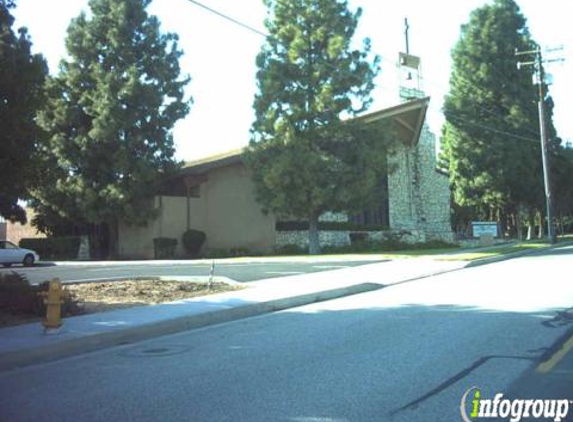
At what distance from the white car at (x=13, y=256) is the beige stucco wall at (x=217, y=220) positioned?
5429 millimetres

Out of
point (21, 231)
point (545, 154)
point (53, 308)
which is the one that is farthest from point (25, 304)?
point (545, 154)

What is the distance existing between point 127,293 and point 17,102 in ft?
18.0

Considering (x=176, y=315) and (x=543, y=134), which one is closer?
(x=176, y=315)

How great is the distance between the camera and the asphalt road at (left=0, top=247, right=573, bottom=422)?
5.59 m

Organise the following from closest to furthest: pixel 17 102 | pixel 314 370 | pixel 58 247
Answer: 1. pixel 314 370
2. pixel 17 102
3. pixel 58 247

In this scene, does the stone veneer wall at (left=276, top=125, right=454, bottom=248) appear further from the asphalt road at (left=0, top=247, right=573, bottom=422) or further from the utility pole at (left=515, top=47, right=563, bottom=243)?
the asphalt road at (left=0, top=247, right=573, bottom=422)

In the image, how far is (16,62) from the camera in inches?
442

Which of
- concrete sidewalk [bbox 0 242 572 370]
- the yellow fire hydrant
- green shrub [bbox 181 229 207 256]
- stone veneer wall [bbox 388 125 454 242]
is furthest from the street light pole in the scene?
the yellow fire hydrant

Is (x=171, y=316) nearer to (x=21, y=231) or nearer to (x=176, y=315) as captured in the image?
(x=176, y=315)

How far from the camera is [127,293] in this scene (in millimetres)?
14758

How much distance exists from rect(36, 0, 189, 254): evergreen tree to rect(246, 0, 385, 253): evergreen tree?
540 centimetres

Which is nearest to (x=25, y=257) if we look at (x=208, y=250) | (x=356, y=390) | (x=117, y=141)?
(x=117, y=141)

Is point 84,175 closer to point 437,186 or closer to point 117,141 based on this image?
point 117,141

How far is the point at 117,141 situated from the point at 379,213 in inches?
719
